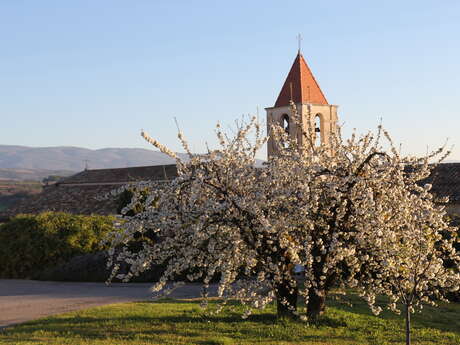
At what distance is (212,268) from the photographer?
34.9ft

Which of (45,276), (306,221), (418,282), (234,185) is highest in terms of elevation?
(234,185)

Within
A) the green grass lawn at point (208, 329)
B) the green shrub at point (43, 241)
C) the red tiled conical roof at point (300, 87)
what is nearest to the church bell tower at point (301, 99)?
the red tiled conical roof at point (300, 87)

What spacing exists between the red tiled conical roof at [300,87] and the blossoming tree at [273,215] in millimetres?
26406

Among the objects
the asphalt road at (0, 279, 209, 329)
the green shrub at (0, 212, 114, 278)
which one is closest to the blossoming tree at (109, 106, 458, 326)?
the asphalt road at (0, 279, 209, 329)

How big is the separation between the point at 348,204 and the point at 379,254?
1.14 m

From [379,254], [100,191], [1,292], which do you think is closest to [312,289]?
[379,254]

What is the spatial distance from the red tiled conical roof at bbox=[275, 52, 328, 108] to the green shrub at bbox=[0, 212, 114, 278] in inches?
705

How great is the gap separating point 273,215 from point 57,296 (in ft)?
29.1

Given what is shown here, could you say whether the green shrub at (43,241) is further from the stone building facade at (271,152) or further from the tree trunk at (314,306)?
the tree trunk at (314,306)

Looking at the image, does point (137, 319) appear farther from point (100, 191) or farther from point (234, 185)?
point (100, 191)

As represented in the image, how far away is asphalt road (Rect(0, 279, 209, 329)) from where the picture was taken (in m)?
14.5

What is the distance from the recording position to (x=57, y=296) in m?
17.2

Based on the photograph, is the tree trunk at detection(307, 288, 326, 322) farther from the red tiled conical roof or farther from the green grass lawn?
the red tiled conical roof

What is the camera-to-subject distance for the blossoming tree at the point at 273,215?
1070 centimetres
